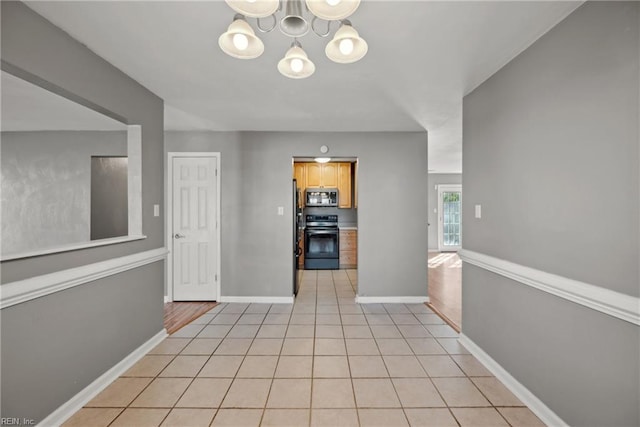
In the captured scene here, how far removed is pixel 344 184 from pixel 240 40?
4.76 m

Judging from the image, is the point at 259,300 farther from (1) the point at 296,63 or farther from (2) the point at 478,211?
(1) the point at 296,63

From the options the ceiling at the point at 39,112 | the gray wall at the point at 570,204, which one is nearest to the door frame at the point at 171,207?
the ceiling at the point at 39,112

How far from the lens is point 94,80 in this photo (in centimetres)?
195

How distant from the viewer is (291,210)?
154 inches

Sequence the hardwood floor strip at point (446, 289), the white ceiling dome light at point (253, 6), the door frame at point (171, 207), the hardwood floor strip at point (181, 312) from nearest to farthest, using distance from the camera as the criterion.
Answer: the white ceiling dome light at point (253, 6), the hardwood floor strip at point (181, 312), the hardwood floor strip at point (446, 289), the door frame at point (171, 207)

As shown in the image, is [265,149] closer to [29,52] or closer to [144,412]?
[29,52]

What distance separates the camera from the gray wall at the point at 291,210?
12.8 feet

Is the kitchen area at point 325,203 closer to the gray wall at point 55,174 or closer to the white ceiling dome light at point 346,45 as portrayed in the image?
the gray wall at point 55,174

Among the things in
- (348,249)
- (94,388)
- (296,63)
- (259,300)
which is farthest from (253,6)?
(348,249)

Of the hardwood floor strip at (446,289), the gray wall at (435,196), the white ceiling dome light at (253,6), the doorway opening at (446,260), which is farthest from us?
the gray wall at (435,196)

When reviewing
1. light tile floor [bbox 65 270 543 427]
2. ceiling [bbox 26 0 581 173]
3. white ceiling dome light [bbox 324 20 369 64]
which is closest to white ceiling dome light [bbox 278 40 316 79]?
white ceiling dome light [bbox 324 20 369 64]

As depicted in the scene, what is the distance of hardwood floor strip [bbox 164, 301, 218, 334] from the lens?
314cm

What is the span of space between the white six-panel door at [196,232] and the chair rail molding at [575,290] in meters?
3.37

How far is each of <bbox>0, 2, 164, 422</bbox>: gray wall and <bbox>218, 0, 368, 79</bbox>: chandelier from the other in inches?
43.3
